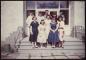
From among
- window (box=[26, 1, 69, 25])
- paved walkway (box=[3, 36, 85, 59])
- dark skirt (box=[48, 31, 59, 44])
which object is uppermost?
window (box=[26, 1, 69, 25])

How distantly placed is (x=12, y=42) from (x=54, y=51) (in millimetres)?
524

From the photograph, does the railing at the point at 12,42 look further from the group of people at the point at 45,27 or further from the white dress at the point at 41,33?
the white dress at the point at 41,33

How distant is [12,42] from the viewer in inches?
175

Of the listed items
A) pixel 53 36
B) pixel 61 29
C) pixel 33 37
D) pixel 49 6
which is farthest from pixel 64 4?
pixel 33 37

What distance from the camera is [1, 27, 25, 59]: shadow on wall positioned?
14.5ft

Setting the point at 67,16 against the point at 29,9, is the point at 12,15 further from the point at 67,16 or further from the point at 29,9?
the point at 67,16

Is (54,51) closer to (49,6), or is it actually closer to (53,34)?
(53,34)

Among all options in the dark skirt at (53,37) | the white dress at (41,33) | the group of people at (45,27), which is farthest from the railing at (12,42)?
the dark skirt at (53,37)

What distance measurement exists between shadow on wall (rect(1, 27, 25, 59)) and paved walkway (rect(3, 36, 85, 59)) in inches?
2.0

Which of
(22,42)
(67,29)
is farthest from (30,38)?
(67,29)

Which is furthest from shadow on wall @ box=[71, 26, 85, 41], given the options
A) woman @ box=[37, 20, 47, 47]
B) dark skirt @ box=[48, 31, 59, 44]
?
woman @ box=[37, 20, 47, 47]

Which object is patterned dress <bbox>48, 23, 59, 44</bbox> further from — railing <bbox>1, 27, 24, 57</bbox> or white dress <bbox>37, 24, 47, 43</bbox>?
railing <bbox>1, 27, 24, 57</bbox>

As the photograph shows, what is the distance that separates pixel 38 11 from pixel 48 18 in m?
0.15

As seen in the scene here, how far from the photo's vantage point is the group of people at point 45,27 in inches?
174
